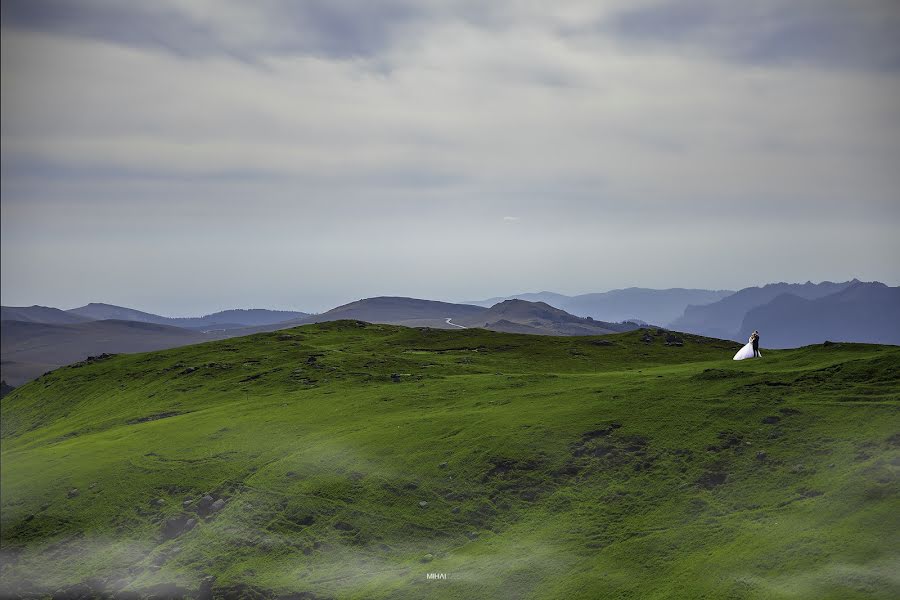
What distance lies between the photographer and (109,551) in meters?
55.8

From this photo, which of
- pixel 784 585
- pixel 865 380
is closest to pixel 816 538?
pixel 784 585

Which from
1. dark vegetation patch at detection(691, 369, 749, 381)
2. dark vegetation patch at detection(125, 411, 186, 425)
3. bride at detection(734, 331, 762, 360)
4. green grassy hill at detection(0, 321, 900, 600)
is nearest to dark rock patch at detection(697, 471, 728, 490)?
green grassy hill at detection(0, 321, 900, 600)

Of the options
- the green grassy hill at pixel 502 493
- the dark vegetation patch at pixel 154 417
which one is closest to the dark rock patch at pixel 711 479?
the green grassy hill at pixel 502 493

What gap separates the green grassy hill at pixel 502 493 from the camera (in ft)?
138

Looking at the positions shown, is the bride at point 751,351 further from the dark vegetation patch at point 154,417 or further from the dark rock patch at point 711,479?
the dark vegetation patch at point 154,417

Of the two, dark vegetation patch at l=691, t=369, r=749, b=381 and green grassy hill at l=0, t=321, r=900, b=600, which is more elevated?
dark vegetation patch at l=691, t=369, r=749, b=381

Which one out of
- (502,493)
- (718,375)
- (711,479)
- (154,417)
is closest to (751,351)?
(718,375)

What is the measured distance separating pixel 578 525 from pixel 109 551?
127 feet

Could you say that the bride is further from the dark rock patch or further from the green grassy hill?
the dark rock patch

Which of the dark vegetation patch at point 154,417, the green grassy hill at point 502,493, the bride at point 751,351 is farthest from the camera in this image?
the dark vegetation patch at point 154,417

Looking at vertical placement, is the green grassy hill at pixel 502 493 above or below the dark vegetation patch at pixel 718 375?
below

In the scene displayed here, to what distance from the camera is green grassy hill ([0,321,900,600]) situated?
1651 inches

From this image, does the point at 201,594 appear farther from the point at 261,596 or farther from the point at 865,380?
the point at 865,380

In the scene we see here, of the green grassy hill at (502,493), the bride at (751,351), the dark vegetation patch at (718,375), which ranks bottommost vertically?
the green grassy hill at (502,493)
